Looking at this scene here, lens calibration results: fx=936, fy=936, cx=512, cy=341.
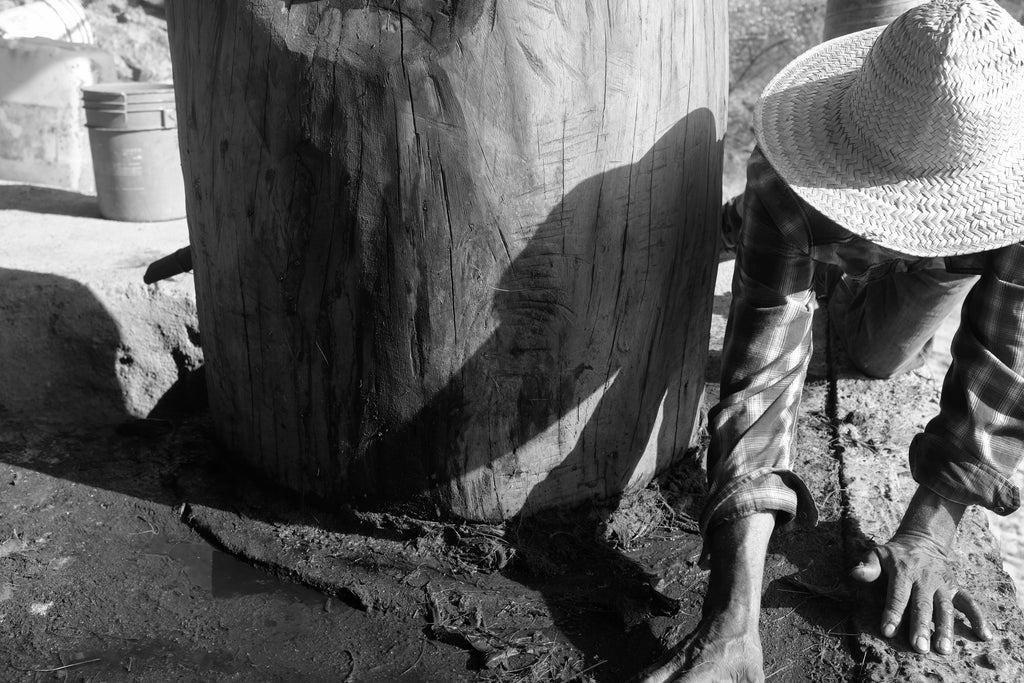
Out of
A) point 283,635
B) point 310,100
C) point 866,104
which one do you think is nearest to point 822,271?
point 866,104

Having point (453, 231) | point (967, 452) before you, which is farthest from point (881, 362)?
point (453, 231)

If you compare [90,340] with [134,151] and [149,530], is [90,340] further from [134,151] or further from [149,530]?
[134,151]

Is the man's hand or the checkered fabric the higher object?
the checkered fabric

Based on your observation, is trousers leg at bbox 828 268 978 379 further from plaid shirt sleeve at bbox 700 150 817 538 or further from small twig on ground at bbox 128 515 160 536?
small twig on ground at bbox 128 515 160 536

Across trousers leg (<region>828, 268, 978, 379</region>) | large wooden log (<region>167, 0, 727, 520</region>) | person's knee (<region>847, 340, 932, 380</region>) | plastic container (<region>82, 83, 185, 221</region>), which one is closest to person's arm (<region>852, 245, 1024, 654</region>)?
large wooden log (<region>167, 0, 727, 520</region>)

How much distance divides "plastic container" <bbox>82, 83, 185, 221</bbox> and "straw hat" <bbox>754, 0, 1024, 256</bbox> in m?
3.11

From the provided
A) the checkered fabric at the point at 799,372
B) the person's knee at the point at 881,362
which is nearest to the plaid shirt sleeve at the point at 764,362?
the checkered fabric at the point at 799,372

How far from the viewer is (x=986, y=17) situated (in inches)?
67.8

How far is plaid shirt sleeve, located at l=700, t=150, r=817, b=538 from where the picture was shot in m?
1.98

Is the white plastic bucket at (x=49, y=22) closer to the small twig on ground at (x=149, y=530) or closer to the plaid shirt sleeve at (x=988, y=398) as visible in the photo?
the small twig on ground at (x=149, y=530)

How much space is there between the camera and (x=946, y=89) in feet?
5.59

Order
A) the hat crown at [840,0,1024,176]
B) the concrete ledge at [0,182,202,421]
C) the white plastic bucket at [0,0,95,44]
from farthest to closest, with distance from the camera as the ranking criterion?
the white plastic bucket at [0,0,95,44], the concrete ledge at [0,182,202,421], the hat crown at [840,0,1024,176]

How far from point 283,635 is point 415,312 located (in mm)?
752

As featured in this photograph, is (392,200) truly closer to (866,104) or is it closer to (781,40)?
(866,104)
